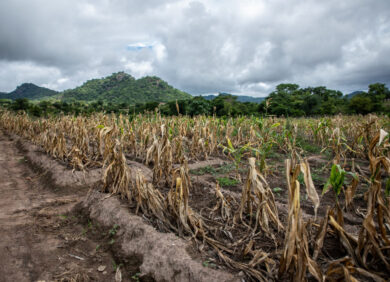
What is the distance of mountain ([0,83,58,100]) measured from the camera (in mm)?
97812

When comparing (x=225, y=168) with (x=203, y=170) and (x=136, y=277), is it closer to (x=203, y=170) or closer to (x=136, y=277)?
(x=203, y=170)

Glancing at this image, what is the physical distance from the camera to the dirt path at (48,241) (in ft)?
7.09

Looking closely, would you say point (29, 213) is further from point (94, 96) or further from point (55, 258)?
point (94, 96)

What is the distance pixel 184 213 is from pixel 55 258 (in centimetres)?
148

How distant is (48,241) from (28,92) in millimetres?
128945

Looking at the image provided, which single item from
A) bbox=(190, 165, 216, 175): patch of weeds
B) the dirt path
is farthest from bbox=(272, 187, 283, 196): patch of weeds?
the dirt path

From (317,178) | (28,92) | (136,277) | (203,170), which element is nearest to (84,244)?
(136,277)

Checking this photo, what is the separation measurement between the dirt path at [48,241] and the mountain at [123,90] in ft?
199

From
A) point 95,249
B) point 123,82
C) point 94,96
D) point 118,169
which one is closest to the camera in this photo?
point 95,249

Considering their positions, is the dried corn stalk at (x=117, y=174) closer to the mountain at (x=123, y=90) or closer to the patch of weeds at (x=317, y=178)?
the patch of weeds at (x=317, y=178)

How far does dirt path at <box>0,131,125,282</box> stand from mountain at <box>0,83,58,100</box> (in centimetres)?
11130

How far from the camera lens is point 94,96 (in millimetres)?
74875

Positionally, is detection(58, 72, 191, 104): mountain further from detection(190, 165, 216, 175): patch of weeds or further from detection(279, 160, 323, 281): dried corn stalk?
detection(279, 160, 323, 281): dried corn stalk

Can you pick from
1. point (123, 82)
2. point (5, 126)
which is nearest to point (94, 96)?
point (123, 82)
